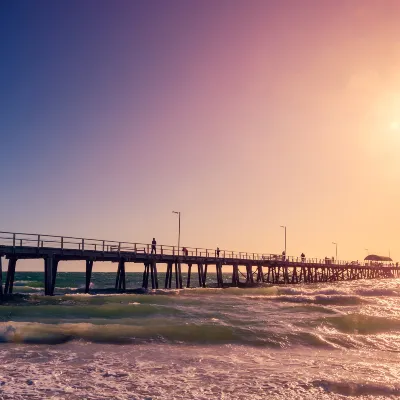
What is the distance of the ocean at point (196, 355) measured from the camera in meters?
8.19

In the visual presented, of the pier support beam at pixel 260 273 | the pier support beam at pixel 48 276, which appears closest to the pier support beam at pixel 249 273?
the pier support beam at pixel 260 273

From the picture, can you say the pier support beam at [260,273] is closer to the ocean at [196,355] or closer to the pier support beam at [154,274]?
the pier support beam at [154,274]

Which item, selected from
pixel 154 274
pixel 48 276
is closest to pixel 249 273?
pixel 154 274

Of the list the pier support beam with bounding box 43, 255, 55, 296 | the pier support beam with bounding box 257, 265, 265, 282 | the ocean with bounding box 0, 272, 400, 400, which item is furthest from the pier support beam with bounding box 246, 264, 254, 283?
the ocean with bounding box 0, 272, 400, 400

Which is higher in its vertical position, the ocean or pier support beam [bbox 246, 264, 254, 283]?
pier support beam [bbox 246, 264, 254, 283]

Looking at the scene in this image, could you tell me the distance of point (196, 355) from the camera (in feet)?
37.6

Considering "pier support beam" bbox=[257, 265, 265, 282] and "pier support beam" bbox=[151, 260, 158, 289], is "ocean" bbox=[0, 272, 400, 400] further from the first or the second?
"pier support beam" bbox=[257, 265, 265, 282]

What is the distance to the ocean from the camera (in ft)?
26.9

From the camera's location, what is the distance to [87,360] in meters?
10.4

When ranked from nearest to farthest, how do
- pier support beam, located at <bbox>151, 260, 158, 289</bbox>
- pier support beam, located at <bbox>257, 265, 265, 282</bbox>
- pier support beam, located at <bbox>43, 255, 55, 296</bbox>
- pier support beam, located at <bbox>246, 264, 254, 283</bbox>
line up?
pier support beam, located at <bbox>43, 255, 55, 296</bbox> < pier support beam, located at <bbox>151, 260, 158, 289</bbox> < pier support beam, located at <bbox>246, 264, 254, 283</bbox> < pier support beam, located at <bbox>257, 265, 265, 282</bbox>

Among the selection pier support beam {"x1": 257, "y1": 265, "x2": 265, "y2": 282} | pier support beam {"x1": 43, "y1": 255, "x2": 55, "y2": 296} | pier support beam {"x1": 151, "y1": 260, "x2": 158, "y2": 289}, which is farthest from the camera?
pier support beam {"x1": 257, "y1": 265, "x2": 265, "y2": 282}

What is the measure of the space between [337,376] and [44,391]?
5.89m

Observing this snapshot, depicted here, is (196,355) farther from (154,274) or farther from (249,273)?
(249,273)

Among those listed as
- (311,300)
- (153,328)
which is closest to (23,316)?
(153,328)
